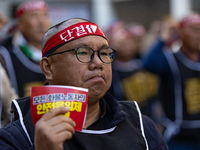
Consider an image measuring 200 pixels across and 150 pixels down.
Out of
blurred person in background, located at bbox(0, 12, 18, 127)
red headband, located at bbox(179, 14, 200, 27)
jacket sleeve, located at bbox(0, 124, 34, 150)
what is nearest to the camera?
jacket sleeve, located at bbox(0, 124, 34, 150)

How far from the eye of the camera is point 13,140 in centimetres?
198

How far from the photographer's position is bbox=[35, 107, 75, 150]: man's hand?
168cm

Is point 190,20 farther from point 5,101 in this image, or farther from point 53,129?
point 53,129

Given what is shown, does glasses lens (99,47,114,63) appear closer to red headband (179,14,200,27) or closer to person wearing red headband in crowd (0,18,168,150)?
person wearing red headband in crowd (0,18,168,150)

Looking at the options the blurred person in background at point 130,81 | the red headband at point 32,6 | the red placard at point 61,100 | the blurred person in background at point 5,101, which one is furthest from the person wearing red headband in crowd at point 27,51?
the red placard at point 61,100

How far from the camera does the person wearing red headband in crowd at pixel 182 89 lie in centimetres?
519

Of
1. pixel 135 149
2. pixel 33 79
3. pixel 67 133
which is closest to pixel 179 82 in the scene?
pixel 33 79

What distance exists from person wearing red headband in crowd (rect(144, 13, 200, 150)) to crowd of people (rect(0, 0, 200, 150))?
0.01 m

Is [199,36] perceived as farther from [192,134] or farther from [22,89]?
[22,89]

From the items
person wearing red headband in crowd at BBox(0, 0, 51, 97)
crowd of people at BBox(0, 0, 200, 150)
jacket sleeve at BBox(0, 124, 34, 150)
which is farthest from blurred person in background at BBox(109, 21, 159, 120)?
jacket sleeve at BBox(0, 124, 34, 150)

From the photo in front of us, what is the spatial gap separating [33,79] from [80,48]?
2.28m

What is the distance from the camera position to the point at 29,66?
4.50 metres

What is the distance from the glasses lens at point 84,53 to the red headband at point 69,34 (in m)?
0.10

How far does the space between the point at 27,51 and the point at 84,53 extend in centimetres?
250
